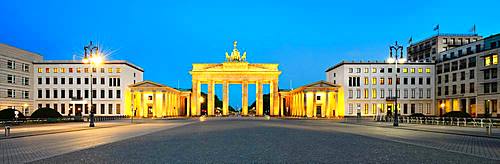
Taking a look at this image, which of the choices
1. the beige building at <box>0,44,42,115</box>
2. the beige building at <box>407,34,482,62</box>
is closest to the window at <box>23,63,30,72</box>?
the beige building at <box>0,44,42,115</box>

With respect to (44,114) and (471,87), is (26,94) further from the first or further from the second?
(471,87)

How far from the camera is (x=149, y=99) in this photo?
349ft

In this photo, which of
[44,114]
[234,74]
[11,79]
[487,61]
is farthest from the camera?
[234,74]

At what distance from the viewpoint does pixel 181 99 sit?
130 metres

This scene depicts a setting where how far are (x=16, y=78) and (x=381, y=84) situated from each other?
85636 millimetres

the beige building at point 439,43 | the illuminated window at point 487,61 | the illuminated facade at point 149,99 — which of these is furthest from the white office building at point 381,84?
the illuminated facade at point 149,99

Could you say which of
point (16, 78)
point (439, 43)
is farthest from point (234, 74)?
point (439, 43)

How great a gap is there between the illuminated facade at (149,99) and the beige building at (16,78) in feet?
73.2

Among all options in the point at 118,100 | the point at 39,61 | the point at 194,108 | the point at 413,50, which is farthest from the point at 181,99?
the point at 413,50

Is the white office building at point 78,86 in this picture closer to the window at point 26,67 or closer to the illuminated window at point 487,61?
the window at point 26,67

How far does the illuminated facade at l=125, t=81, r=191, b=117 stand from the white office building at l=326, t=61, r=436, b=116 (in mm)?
45132

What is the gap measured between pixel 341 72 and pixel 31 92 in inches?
3018

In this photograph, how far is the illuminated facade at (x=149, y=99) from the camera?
9925cm

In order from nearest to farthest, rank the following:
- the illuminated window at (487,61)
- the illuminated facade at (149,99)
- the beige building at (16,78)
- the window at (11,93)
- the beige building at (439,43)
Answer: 1. the illuminated window at (487,61)
2. the beige building at (16,78)
3. the window at (11,93)
4. the illuminated facade at (149,99)
5. the beige building at (439,43)
